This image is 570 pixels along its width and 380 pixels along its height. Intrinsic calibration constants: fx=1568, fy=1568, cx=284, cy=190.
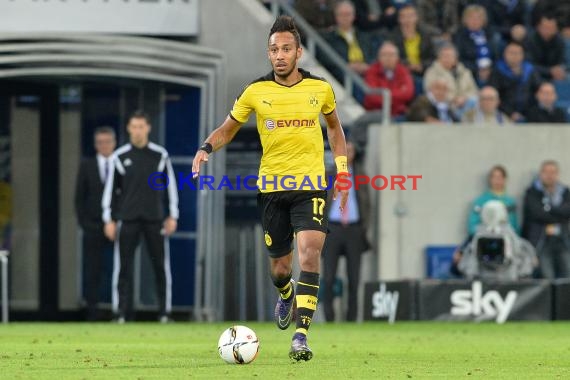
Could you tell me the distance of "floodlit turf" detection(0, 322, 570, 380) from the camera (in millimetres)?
10195

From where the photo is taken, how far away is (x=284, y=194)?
1167cm

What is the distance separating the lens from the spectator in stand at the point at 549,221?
68.5 feet

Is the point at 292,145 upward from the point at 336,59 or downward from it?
downward

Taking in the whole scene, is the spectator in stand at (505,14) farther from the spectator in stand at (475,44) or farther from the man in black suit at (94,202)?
the man in black suit at (94,202)

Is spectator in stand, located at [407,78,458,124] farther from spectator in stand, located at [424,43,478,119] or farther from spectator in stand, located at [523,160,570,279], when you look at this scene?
spectator in stand, located at [523,160,570,279]

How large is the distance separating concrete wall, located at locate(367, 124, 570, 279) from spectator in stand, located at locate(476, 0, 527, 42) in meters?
3.36

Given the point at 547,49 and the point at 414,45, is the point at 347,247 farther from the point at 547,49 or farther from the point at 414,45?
the point at 547,49

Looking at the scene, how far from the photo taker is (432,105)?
2159cm

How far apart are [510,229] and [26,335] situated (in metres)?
7.54

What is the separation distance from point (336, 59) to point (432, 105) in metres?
1.50

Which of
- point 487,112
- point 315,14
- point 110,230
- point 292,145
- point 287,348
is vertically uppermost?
point 315,14

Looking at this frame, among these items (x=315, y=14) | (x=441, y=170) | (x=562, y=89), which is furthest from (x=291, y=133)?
(x=562, y=89)

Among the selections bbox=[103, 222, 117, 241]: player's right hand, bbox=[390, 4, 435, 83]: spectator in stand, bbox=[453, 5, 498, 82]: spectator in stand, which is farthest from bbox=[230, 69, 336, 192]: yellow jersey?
bbox=[453, 5, 498, 82]: spectator in stand

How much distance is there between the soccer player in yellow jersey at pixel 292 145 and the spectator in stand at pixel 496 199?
9.37 metres
